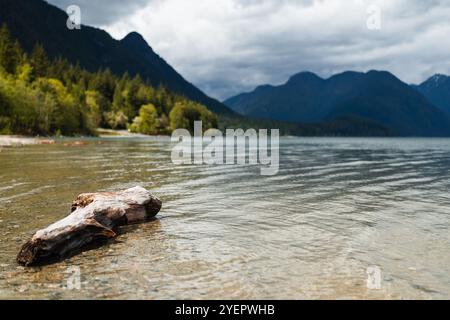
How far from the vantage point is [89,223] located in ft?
45.3

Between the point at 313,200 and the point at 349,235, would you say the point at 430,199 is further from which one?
the point at 349,235

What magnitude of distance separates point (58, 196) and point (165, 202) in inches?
251

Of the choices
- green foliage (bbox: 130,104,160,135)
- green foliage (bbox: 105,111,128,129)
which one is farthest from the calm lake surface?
green foliage (bbox: 130,104,160,135)

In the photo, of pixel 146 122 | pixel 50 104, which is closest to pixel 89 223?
pixel 50 104

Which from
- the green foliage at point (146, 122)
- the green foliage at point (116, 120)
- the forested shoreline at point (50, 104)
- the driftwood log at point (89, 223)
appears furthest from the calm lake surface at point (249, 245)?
the green foliage at point (146, 122)

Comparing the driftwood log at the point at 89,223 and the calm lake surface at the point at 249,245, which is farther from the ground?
the driftwood log at the point at 89,223

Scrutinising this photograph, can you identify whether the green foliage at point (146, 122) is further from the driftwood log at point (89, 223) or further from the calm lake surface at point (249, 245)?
the driftwood log at point (89, 223)

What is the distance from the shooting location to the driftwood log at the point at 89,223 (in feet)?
Result: 39.5

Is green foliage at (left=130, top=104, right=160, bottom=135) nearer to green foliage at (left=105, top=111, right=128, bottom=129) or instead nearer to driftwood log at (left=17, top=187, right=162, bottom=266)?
green foliage at (left=105, top=111, right=128, bottom=129)

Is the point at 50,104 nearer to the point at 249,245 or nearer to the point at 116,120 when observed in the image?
the point at 116,120

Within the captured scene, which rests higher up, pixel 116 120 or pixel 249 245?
pixel 116 120
